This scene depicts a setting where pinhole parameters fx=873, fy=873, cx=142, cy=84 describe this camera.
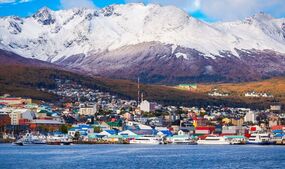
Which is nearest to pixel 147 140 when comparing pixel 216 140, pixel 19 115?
pixel 216 140

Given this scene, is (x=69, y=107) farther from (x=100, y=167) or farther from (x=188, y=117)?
(x=100, y=167)

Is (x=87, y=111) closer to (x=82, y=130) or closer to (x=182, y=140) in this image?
(x=82, y=130)

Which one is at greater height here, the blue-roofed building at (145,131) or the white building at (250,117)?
the white building at (250,117)

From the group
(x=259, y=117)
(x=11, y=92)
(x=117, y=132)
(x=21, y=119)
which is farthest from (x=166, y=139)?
(x=11, y=92)

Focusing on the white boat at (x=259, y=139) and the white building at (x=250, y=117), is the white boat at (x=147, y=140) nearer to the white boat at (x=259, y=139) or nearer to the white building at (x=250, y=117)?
the white boat at (x=259, y=139)

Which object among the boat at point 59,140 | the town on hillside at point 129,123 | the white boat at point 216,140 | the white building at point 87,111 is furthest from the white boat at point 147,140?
the white building at point 87,111
